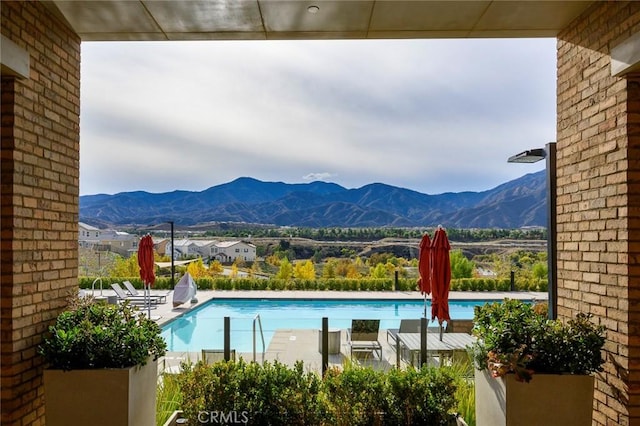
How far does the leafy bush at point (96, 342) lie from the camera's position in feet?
9.70

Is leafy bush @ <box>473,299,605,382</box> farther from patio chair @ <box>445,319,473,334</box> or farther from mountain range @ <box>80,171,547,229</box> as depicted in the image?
mountain range @ <box>80,171,547,229</box>

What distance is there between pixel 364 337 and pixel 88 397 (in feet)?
14.0

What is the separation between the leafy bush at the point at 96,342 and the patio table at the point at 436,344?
3.18 meters

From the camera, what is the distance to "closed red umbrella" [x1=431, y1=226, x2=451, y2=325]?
538 cm

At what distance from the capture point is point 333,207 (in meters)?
47.1

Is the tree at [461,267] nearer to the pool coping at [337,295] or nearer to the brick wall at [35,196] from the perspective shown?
the pool coping at [337,295]

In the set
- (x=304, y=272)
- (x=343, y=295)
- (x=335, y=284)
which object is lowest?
(x=343, y=295)

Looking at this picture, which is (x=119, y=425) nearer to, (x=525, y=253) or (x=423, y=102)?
(x=423, y=102)

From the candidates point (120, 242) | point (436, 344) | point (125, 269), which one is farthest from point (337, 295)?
point (120, 242)

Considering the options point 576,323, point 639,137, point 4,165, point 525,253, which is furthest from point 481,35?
point 525,253

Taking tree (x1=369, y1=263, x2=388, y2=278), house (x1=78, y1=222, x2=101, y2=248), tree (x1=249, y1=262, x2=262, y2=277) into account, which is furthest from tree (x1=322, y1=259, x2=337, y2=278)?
house (x1=78, y1=222, x2=101, y2=248)

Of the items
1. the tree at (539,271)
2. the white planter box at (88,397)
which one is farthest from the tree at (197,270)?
the white planter box at (88,397)

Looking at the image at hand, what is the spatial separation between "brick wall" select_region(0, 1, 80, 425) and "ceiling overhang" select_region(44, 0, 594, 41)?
368 mm

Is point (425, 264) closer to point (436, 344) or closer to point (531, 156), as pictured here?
point (436, 344)
